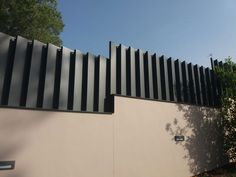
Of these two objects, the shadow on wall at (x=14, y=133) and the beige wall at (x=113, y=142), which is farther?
the beige wall at (x=113, y=142)

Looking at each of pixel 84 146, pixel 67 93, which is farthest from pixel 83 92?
pixel 84 146

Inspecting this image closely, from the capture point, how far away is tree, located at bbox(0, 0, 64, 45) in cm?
1827

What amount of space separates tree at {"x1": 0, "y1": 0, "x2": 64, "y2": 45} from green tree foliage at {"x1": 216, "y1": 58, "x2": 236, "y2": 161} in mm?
13933

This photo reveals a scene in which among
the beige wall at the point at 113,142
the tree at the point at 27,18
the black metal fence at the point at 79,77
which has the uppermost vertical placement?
the tree at the point at 27,18

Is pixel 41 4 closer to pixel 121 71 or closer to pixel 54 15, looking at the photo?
pixel 54 15

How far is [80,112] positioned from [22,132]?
5.26 ft

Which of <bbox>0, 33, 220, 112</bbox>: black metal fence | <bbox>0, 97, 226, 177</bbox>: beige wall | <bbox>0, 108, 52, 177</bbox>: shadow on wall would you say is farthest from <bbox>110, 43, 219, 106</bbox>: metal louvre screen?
<bbox>0, 108, 52, 177</bbox>: shadow on wall

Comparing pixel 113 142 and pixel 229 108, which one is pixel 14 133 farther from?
pixel 229 108

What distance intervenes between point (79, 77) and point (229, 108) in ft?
24.8

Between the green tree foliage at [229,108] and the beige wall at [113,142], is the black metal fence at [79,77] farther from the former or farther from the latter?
the green tree foliage at [229,108]

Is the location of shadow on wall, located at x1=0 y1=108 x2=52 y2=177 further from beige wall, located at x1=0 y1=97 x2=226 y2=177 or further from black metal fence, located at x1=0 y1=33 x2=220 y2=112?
black metal fence, located at x1=0 y1=33 x2=220 y2=112

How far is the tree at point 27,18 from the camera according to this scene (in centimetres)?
1827

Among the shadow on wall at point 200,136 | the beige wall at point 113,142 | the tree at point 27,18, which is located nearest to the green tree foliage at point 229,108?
the shadow on wall at point 200,136

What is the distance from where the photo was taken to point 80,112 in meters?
6.46
